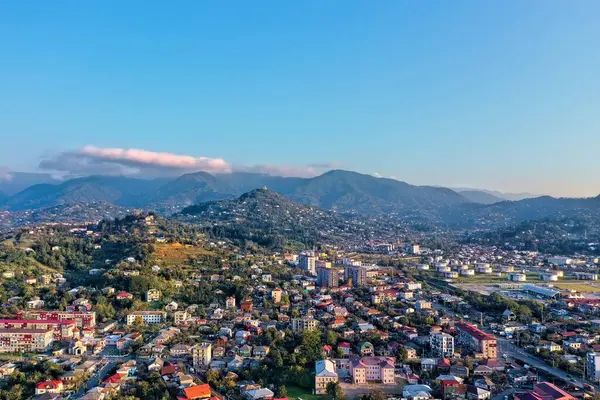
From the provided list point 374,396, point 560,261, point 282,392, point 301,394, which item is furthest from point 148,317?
point 560,261

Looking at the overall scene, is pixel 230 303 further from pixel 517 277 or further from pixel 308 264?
pixel 517 277

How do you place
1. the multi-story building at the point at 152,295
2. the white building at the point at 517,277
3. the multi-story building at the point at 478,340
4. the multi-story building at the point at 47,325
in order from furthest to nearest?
the white building at the point at 517,277, the multi-story building at the point at 152,295, the multi-story building at the point at 47,325, the multi-story building at the point at 478,340

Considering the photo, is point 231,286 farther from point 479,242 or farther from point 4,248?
point 479,242

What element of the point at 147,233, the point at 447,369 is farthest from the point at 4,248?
the point at 447,369

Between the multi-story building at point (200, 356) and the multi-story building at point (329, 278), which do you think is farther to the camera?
the multi-story building at point (329, 278)

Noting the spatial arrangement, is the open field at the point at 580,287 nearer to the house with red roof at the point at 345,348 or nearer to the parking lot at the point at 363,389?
the house with red roof at the point at 345,348

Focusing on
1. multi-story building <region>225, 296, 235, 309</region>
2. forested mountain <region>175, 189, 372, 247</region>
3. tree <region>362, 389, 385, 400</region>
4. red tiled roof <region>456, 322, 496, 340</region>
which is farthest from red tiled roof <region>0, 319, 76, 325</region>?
forested mountain <region>175, 189, 372, 247</region>

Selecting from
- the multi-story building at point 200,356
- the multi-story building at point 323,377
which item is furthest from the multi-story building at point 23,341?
the multi-story building at point 323,377
